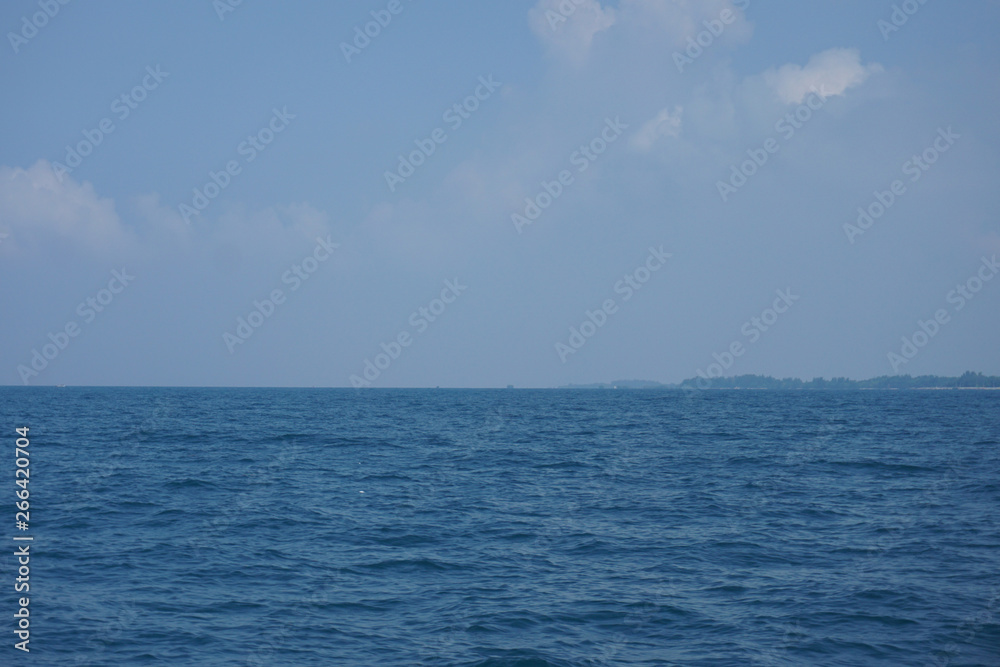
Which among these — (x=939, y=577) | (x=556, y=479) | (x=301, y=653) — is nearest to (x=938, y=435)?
(x=556, y=479)

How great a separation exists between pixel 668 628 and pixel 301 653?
7.57 m

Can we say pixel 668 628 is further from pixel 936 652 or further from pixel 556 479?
pixel 556 479

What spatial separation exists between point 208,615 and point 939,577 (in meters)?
18.0

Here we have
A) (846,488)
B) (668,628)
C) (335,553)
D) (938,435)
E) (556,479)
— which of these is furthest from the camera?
(938,435)

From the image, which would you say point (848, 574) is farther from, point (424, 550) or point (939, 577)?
point (424, 550)

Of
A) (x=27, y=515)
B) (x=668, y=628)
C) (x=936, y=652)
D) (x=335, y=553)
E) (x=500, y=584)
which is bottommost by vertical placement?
(x=936, y=652)

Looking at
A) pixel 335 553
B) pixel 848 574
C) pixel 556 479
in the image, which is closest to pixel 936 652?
pixel 848 574

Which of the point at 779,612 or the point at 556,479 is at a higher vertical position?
the point at 556,479

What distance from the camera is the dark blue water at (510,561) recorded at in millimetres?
14828

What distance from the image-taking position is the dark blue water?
14.8 meters

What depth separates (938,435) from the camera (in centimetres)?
5922

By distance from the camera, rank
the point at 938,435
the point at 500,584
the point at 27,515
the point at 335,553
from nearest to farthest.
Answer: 1. the point at 500,584
2. the point at 335,553
3. the point at 27,515
4. the point at 938,435

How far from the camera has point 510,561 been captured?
67.8ft

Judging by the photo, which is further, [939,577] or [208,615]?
[939,577]
